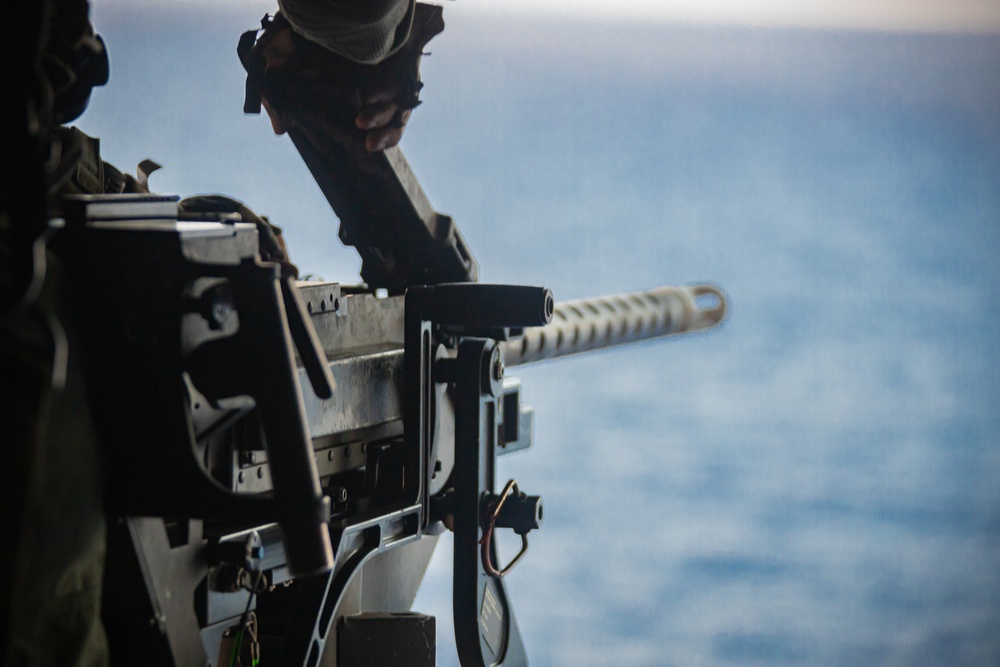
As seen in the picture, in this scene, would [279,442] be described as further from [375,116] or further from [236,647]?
[375,116]

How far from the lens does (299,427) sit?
0.85 metres

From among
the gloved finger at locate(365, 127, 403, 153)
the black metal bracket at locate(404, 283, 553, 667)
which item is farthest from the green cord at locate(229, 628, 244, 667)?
the gloved finger at locate(365, 127, 403, 153)

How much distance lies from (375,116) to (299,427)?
701 mm

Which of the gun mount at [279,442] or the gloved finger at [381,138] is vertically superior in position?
the gloved finger at [381,138]

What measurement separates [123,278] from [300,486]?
0.60 ft

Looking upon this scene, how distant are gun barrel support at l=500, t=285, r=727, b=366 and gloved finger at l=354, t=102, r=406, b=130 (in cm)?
39

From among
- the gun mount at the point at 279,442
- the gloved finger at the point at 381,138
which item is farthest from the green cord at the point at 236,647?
the gloved finger at the point at 381,138

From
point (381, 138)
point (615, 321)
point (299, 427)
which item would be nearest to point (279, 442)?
point (299, 427)

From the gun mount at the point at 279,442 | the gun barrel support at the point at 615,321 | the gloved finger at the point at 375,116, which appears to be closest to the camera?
the gun mount at the point at 279,442

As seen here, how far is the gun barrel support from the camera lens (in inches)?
77.8

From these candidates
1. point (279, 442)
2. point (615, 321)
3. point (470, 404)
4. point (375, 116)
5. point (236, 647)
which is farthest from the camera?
point (615, 321)

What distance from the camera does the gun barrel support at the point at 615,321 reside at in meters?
1.98

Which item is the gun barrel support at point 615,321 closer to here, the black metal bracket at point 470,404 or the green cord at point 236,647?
the black metal bracket at point 470,404

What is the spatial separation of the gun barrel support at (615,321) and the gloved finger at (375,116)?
394mm
